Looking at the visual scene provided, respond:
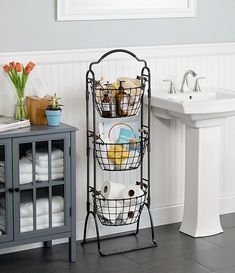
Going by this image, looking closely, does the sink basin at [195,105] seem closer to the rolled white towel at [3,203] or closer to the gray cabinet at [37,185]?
the gray cabinet at [37,185]

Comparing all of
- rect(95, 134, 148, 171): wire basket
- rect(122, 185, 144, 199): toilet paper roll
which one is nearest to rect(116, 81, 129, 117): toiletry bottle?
rect(95, 134, 148, 171): wire basket

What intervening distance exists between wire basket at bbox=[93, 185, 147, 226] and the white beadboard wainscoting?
0.21 metres

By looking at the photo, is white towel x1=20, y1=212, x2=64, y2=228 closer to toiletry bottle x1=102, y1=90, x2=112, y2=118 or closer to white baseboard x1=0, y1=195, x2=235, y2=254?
white baseboard x1=0, y1=195, x2=235, y2=254

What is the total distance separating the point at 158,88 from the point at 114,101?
0.55 m

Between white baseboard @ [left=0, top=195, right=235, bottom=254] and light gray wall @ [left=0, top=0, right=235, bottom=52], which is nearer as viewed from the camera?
light gray wall @ [left=0, top=0, right=235, bottom=52]

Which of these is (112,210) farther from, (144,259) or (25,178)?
(25,178)

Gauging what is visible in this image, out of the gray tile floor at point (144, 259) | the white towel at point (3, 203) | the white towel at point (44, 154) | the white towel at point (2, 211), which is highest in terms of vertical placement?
the white towel at point (44, 154)

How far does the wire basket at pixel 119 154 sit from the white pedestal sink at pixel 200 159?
306 millimetres

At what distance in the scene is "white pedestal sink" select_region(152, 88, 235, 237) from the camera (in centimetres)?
423

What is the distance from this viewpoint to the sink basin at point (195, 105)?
405cm

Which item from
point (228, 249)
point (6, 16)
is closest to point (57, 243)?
point (228, 249)

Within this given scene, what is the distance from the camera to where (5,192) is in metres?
3.74

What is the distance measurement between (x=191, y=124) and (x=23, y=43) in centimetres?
106

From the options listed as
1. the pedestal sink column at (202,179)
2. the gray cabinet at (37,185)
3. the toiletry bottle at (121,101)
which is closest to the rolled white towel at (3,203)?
the gray cabinet at (37,185)
